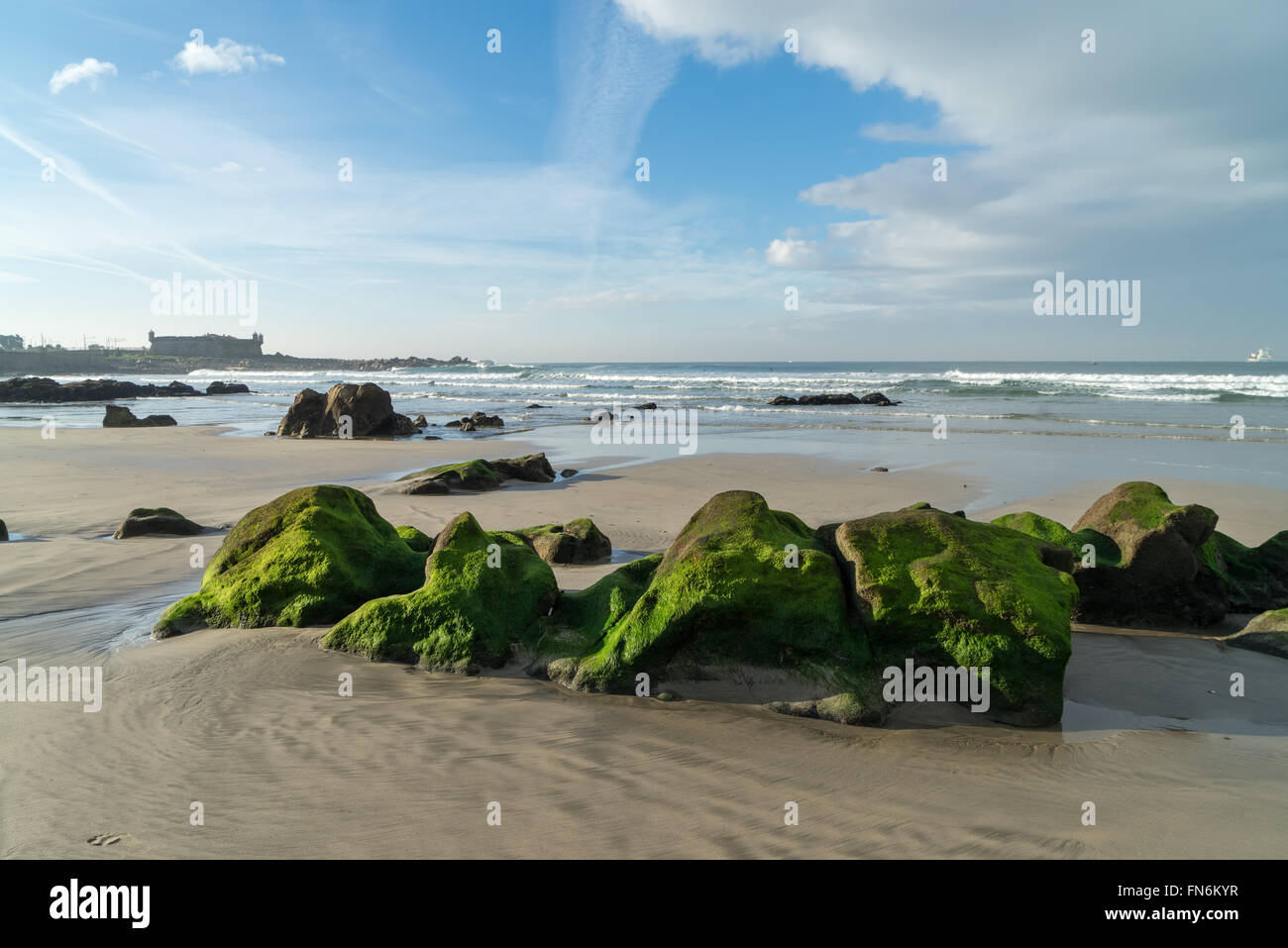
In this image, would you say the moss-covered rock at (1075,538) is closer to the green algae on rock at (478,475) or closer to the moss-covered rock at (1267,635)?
the moss-covered rock at (1267,635)

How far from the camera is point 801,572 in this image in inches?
206

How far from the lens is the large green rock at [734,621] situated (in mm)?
4996

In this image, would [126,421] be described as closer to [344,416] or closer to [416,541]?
[344,416]

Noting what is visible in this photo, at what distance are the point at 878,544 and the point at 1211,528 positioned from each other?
155 inches

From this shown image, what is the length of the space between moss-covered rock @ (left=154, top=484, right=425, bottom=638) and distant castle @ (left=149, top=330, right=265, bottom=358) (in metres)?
173

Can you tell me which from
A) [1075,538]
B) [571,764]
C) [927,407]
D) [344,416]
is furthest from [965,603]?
[927,407]

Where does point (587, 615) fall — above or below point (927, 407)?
below

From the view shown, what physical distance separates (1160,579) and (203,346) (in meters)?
186

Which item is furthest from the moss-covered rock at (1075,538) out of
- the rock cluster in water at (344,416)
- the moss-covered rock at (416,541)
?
the rock cluster in water at (344,416)

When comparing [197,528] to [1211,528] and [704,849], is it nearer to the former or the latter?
[704,849]

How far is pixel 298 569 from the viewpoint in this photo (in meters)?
6.64

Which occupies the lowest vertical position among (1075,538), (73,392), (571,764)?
(571,764)
